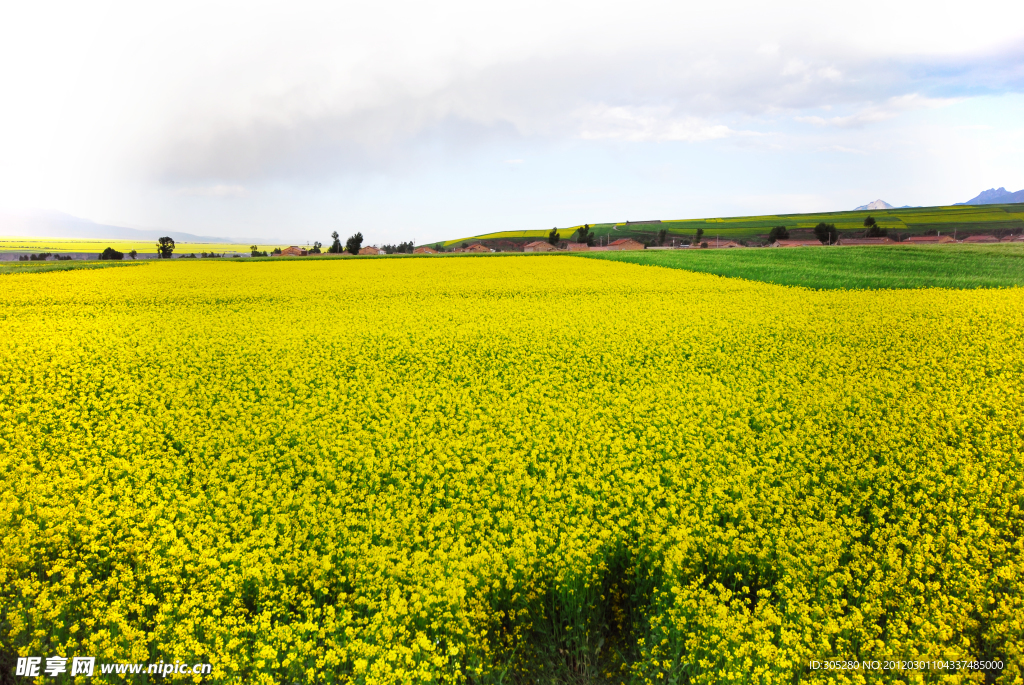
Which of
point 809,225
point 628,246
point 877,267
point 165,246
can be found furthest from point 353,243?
point 809,225

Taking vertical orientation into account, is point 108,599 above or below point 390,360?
below

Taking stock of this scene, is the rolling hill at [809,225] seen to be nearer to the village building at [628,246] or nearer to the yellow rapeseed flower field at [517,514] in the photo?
the village building at [628,246]

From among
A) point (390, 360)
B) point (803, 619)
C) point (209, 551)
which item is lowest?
point (803, 619)

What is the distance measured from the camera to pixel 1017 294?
71.5 ft

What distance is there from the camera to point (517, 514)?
554 centimetres

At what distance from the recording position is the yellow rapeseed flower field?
14.1 ft

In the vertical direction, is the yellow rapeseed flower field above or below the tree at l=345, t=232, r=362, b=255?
below

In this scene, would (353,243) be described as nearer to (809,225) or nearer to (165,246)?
(165,246)

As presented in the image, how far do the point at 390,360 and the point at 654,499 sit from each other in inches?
294

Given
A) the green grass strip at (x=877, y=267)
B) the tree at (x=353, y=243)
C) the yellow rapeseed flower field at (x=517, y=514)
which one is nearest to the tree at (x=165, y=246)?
the tree at (x=353, y=243)

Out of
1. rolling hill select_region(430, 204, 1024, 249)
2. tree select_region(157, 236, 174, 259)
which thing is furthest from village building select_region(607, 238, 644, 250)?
tree select_region(157, 236, 174, 259)

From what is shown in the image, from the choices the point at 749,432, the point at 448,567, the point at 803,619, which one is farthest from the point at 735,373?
the point at 448,567

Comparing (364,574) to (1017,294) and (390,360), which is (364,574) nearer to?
(390,360)

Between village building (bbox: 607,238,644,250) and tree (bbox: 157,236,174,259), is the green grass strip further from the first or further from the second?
tree (bbox: 157,236,174,259)
